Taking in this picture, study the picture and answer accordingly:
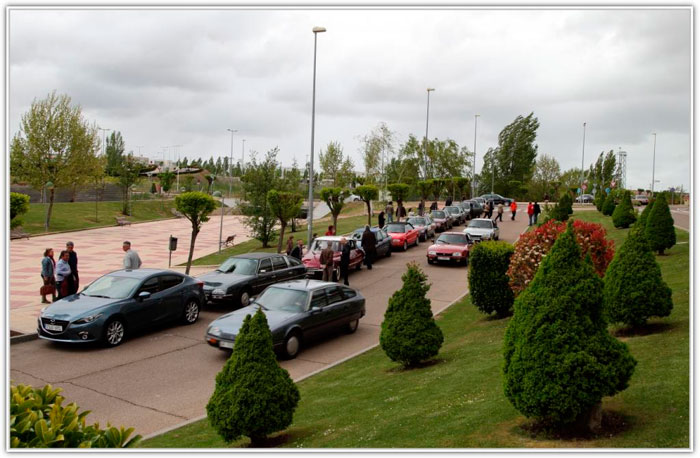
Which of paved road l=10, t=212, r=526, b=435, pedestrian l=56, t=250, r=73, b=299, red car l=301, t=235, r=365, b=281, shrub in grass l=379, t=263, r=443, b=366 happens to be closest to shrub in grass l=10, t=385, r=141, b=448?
paved road l=10, t=212, r=526, b=435

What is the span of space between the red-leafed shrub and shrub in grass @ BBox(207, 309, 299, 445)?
7151 millimetres

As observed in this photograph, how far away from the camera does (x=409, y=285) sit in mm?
10875

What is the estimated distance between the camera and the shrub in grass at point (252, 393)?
706 centimetres

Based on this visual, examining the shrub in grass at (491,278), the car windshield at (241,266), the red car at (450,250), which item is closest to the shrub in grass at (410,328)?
the shrub in grass at (491,278)

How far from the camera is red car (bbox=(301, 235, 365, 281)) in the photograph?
2144 centimetres

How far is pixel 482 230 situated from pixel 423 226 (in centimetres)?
421

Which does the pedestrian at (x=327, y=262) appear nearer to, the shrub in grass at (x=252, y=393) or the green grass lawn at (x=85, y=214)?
the shrub in grass at (x=252, y=393)

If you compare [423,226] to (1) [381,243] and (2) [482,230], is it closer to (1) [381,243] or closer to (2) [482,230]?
(2) [482,230]

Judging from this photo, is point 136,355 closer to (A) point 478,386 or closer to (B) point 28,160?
(A) point 478,386

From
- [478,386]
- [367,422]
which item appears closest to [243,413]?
[367,422]

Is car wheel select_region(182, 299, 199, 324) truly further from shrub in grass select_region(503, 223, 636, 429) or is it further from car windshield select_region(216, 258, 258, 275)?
shrub in grass select_region(503, 223, 636, 429)

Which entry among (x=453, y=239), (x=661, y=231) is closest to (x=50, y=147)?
(x=453, y=239)

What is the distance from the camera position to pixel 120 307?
13.2 m

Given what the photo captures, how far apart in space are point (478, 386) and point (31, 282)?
59.4 ft
